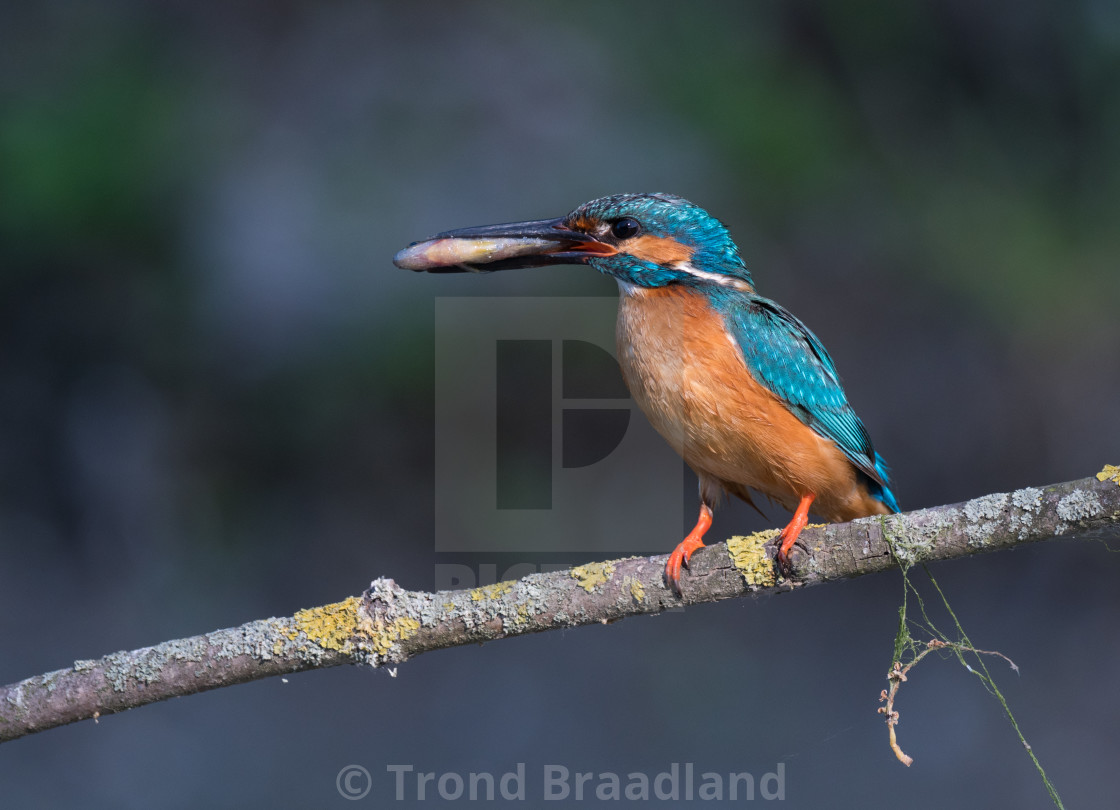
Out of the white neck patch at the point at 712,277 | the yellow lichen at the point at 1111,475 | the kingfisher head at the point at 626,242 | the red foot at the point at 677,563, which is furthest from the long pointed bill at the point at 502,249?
the yellow lichen at the point at 1111,475

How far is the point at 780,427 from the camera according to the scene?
219cm

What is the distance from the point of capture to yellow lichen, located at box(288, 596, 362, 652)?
6.00 feet

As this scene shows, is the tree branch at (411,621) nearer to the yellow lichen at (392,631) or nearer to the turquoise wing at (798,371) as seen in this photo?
the yellow lichen at (392,631)

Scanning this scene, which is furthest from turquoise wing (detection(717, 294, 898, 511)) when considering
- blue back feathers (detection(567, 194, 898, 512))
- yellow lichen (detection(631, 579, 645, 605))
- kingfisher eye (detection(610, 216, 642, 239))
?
yellow lichen (detection(631, 579, 645, 605))

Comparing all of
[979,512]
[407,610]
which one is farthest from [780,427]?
[407,610]

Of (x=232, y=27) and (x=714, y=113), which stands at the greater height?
(x=232, y=27)

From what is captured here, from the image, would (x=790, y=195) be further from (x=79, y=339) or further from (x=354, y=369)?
(x=79, y=339)

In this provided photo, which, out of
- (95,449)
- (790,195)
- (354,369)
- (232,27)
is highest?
(232,27)

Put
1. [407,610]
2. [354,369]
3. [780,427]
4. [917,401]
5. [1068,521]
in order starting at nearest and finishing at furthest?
[1068,521] < [407,610] < [780,427] < [354,369] < [917,401]

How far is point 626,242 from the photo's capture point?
93.6 inches

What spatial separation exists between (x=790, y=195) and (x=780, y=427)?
1730 mm

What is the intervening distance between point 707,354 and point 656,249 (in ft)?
1.13

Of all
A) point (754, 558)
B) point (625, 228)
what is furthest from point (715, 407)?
point (625, 228)

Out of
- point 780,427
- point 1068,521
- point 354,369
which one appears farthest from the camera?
point 354,369
